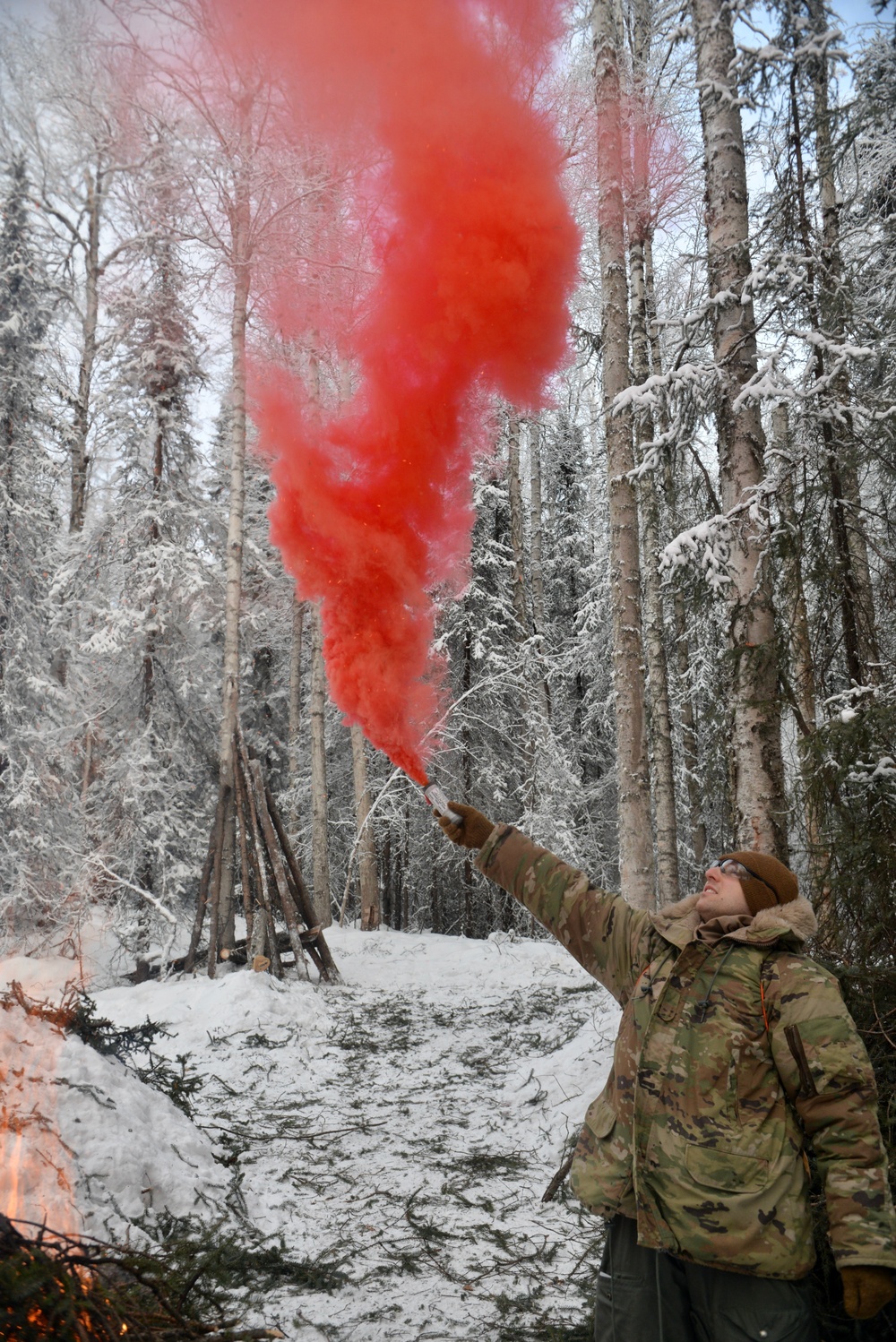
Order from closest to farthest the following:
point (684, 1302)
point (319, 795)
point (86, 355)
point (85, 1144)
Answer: point (684, 1302), point (85, 1144), point (319, 795), point (86, 355)

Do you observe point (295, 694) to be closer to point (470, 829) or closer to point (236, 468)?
point (236, 468)

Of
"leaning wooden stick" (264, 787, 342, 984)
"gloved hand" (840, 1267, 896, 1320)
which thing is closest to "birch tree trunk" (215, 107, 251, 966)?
"leaning wooden stick" (264, 787, 342, 984)

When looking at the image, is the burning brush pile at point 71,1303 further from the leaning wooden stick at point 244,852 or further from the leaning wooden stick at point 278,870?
the leaning wooden stick at point 278,870

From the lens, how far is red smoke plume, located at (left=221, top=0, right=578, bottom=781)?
5391 millimetres

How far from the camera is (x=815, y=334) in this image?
500 centimetres

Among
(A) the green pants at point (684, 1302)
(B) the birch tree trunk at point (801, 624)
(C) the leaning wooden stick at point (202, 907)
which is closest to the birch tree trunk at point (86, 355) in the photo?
(C) the leaning wooden stick at point (202, 907)

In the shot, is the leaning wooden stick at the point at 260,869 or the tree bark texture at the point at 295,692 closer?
the leaning wooden stick at the point at 260,869

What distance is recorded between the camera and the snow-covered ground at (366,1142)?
3824 millimetres

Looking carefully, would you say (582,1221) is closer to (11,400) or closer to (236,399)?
(236,399)

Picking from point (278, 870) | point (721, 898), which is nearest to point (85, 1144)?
point (721, 898)

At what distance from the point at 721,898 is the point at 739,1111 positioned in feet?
2.17

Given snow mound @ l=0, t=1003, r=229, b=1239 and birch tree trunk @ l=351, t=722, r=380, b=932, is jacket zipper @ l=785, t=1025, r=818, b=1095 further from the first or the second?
birch tree trunk @ l=351, t=722, r=380, b=932

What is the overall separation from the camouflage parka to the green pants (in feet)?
0.36

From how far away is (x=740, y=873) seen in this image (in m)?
2.79
